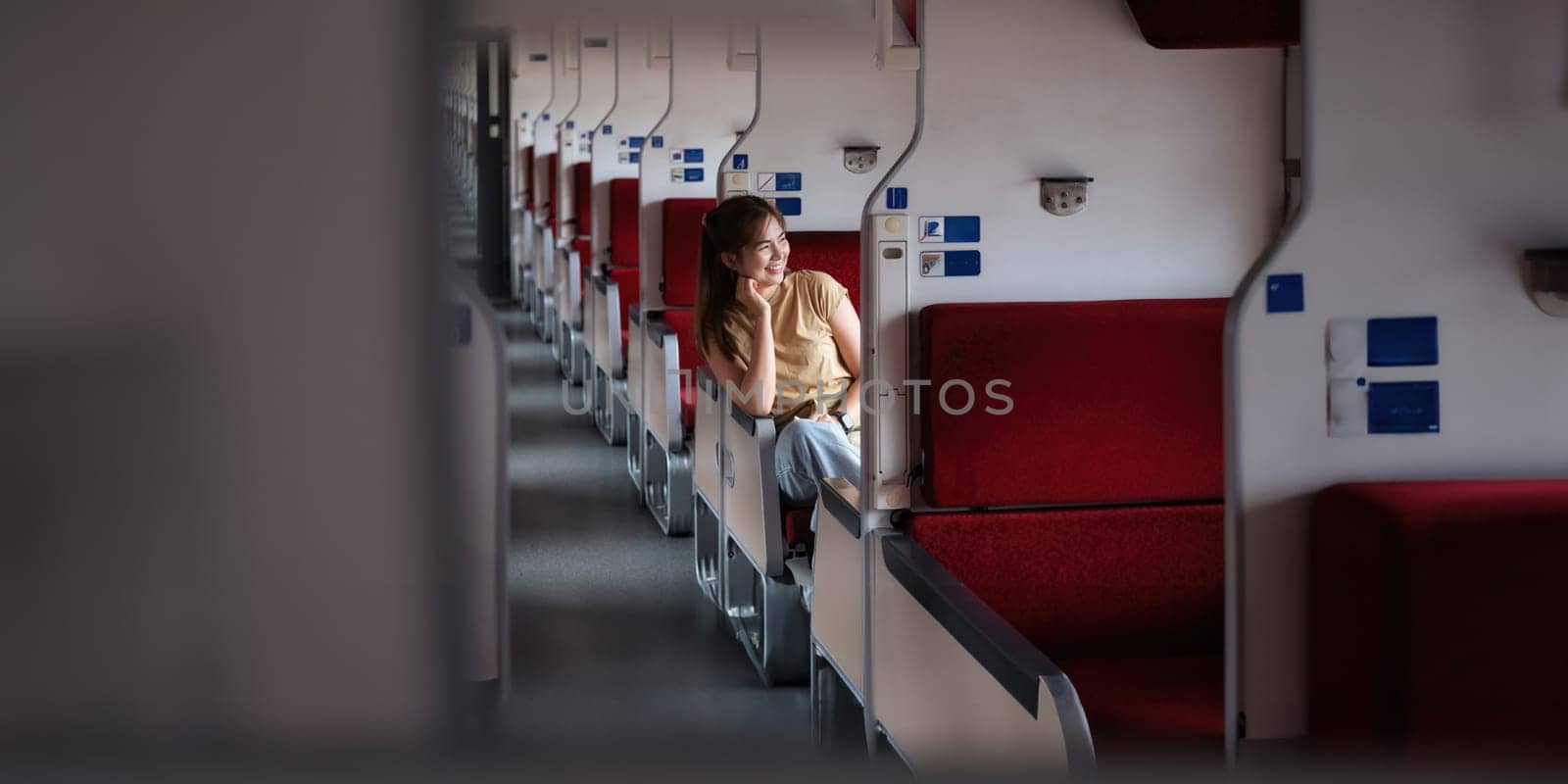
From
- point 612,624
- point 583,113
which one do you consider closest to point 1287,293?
point 612,624

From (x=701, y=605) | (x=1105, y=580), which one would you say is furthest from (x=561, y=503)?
(x=1105, y=580)

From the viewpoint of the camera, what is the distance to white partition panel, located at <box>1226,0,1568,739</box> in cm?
208

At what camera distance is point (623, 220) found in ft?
25.3

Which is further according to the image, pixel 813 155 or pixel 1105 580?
pixel 813 155

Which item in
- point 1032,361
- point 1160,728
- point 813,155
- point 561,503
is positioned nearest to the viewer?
point 1160,728

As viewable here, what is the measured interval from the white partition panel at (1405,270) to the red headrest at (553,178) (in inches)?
303

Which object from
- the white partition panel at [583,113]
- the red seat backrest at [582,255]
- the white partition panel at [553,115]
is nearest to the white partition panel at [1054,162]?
the red seat backrest at [582,255]

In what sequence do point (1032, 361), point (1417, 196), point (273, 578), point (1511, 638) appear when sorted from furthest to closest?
point (1032, 361) < point (1417, 196) < point (1511, 638) < point (273, 578)

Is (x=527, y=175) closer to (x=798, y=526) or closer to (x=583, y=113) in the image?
(x=583, y=113)

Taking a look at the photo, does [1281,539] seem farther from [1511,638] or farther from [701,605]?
[701,605]

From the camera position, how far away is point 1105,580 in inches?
119

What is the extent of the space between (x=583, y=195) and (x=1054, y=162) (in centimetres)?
624

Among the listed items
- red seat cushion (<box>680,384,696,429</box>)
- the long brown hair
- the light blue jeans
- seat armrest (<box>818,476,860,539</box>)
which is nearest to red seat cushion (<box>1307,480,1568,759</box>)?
seat armrest (<box>818,476,860,539</box>)

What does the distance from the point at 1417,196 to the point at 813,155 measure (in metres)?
3.07
